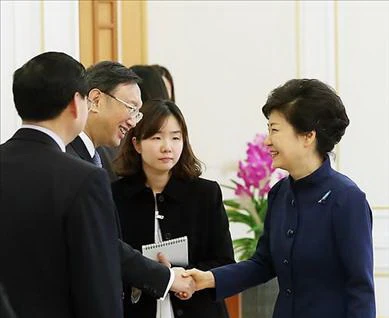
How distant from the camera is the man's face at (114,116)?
10.7 ft

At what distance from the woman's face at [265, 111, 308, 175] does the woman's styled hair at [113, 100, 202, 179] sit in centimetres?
49

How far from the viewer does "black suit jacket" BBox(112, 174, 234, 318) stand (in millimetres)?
3293

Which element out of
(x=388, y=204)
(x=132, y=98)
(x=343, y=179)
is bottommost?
(x=388, y=204)

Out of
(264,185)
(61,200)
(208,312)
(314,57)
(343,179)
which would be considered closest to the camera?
(61,200)

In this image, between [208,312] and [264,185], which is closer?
[208,312]

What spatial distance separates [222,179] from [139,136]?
8.33 feet

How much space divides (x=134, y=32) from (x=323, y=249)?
336cm

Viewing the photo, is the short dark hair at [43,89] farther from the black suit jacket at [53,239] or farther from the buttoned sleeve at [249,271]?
the buttoned sleeve at [249,271]

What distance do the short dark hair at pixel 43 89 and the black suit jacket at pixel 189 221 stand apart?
3.16 ft

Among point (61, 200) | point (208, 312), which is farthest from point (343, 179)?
point (61, 200)

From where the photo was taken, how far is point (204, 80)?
5891 mm

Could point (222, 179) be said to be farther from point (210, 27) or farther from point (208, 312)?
point (208, 312)

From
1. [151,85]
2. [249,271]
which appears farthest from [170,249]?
[151,85]

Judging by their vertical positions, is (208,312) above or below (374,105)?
below
